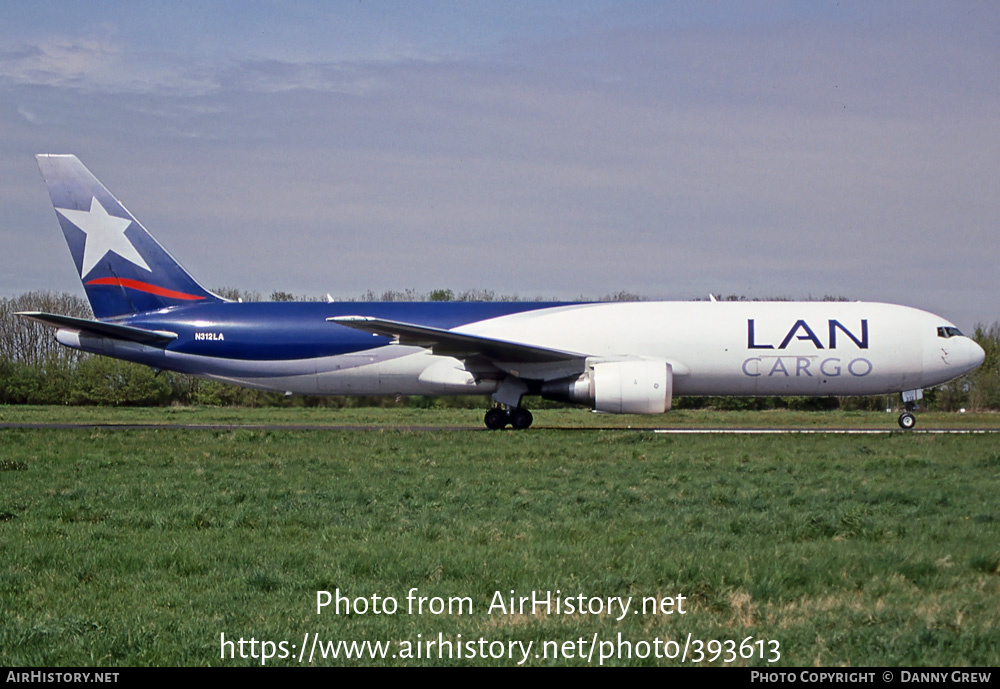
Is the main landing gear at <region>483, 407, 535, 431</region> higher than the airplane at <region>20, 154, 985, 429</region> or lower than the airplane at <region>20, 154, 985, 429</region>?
lower

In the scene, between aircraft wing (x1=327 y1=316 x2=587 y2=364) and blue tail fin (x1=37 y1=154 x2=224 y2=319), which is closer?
aircraft wing (x1=327 y1=316 x2=587 y2=364)

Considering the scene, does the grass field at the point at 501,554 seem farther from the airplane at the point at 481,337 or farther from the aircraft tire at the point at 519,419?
the aircraft tire at the point at 519,419

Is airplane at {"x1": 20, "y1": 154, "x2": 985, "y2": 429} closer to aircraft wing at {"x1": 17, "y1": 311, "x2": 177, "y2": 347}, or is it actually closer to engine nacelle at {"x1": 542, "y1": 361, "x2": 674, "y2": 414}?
aircraft wing at {"x1": 17, "y1": 311, "x2": 177, "y2": 347}

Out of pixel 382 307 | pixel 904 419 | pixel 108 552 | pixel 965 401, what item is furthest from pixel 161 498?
pixel 965 401

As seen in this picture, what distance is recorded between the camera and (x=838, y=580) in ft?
22.3

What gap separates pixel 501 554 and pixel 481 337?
15.8m

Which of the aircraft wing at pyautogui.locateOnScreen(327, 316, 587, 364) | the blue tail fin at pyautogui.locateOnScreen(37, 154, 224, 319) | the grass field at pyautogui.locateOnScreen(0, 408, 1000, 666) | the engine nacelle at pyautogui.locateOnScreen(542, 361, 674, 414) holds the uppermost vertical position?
the blue tail fin at pyautogui.locateOnScreen(37, 154, 224, 319)

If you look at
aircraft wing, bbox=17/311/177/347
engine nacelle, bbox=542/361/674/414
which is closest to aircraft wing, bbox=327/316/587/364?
engine nacelle, bbox=542/361/674/414

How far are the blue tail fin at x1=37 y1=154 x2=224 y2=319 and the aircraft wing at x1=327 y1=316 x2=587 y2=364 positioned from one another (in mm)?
5764

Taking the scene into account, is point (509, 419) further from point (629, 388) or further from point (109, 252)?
point (109, 252)

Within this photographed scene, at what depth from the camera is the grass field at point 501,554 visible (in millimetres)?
5465

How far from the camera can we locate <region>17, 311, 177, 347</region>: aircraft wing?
23.8m

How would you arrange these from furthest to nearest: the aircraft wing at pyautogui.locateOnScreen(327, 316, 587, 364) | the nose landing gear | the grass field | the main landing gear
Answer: the nose landing gear, the main landing gear, the aircraft wing at pyautogui.locateOnScreen(327, 316, 587, 364), the grass field

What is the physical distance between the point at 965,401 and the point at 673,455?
33.2 metres
